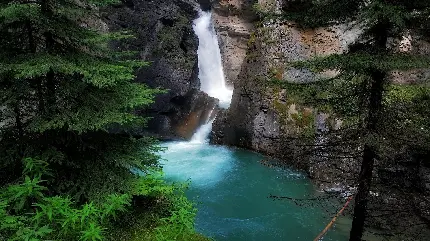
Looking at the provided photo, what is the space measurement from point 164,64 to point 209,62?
4896 mm

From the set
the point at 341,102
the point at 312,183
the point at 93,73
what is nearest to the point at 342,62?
the point at 341,102

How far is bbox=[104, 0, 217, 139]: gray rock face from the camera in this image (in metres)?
24.2

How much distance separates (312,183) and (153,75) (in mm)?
13374

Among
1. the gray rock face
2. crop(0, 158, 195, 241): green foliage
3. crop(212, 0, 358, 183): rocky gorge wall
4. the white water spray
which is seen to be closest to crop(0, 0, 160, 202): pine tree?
crop(0, 158, 195, 241): green foliage

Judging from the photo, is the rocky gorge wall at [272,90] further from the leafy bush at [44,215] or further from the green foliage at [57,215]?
the leafy bush at [44,215]

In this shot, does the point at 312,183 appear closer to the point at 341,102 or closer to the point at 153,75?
the point at 341,102

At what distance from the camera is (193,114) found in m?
24.6

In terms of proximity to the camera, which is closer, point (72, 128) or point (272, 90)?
point (72, 128)

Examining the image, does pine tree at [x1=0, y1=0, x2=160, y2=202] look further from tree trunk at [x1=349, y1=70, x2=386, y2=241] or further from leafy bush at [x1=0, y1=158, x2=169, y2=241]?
tree trunk at [x1=349, y1=70, x2=386, y2=241]

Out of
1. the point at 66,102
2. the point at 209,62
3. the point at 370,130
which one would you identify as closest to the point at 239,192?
the point at 370,130

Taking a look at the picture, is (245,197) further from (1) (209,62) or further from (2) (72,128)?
(1) (209,62)

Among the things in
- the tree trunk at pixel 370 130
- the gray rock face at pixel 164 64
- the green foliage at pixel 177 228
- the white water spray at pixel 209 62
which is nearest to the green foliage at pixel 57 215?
the green foliage at pixel 177 228

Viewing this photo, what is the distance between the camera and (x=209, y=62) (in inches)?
1126

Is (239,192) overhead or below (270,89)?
below
